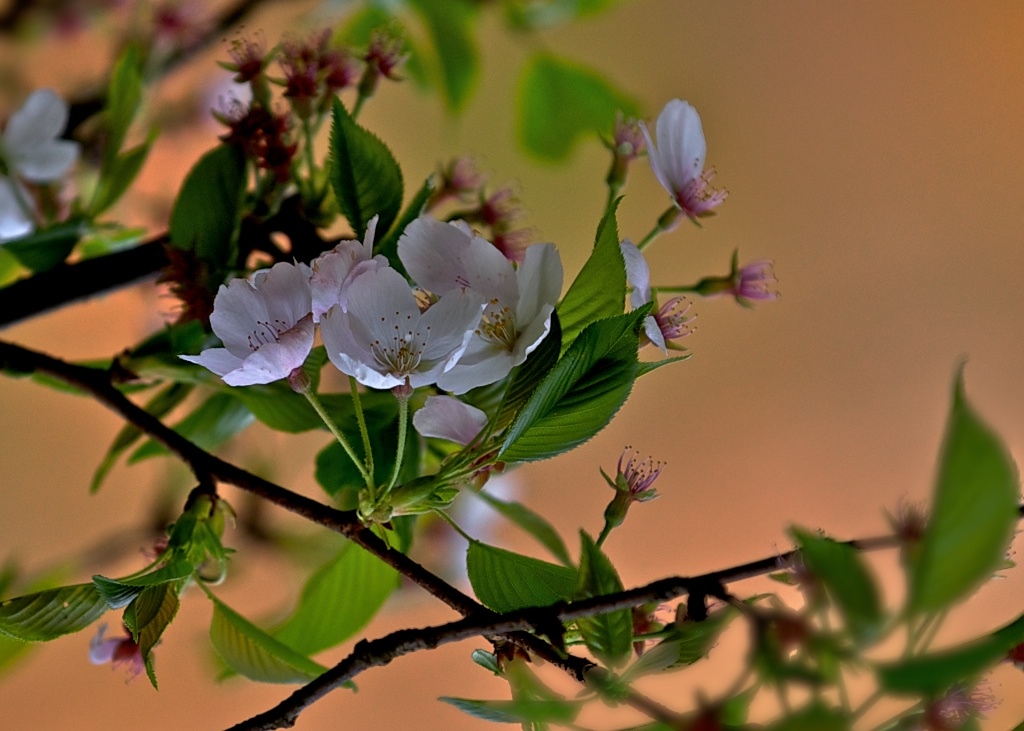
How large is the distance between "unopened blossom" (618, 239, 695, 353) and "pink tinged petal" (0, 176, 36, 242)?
351 millimetres

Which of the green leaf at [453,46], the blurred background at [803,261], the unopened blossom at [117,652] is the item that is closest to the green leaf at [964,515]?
the unopened blossom at [117,652]

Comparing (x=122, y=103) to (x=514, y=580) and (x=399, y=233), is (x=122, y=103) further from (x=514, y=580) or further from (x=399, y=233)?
(x=514, y=580)

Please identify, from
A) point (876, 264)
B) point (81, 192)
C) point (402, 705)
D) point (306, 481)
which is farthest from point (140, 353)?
point (876, 264)

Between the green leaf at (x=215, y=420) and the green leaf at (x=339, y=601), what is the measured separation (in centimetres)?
8

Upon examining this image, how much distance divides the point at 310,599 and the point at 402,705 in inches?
30.2

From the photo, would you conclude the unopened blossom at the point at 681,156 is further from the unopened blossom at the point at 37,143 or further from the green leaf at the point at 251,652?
the unopened blossom at the point at 37,143

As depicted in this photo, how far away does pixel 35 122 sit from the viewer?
1.68ft

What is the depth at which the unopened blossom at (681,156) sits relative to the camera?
338 mm

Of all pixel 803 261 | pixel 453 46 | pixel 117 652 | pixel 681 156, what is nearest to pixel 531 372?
pixel 681 156

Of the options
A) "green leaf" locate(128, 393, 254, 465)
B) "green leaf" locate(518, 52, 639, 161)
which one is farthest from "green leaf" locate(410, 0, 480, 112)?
"green leaf" locate(128, 393, 254, 465)

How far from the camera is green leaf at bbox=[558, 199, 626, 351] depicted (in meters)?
0.26

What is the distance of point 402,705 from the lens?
3.71ft

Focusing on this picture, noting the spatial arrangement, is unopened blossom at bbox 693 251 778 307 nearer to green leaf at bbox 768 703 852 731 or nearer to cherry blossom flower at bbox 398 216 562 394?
cherry blossom flower at bbox 398 216 562 394

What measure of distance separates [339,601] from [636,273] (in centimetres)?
24
